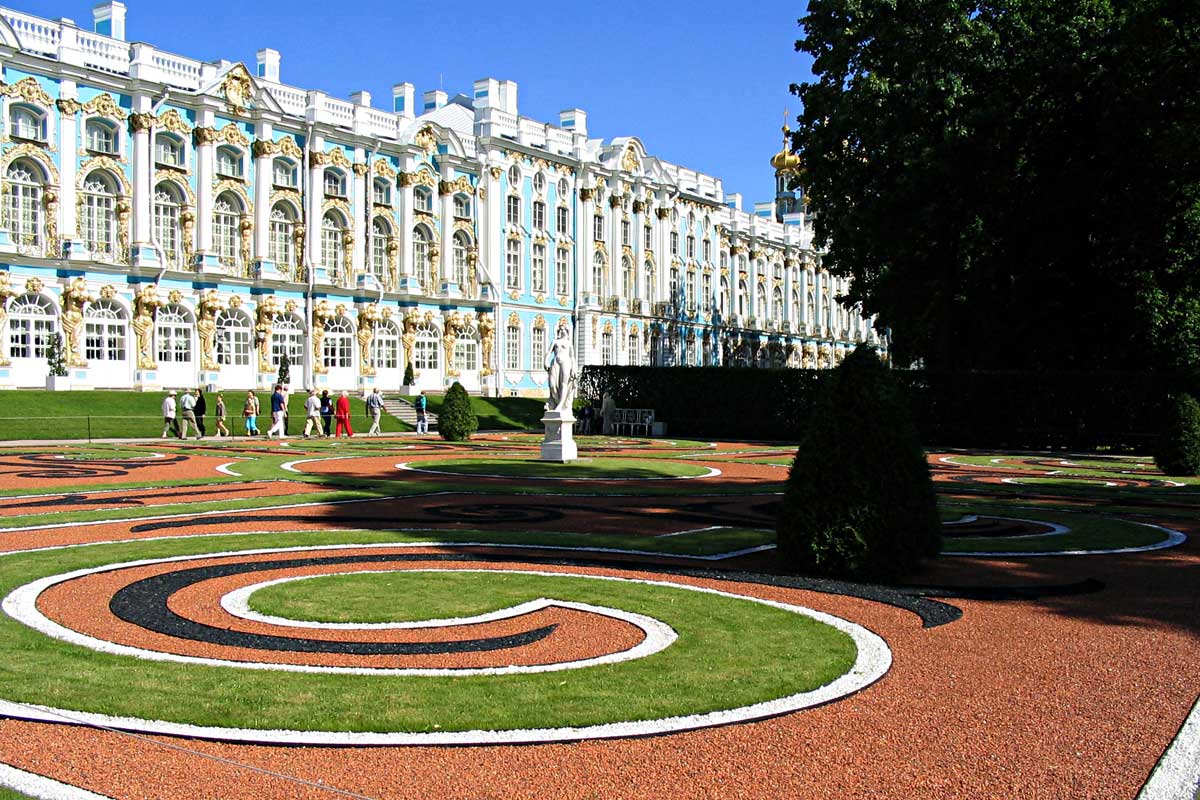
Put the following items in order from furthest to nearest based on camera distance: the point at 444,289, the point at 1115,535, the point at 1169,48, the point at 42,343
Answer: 1. the point at 444,289
2. the point at 42,343
3. the point at 1169,48
4. the point at 1115,535

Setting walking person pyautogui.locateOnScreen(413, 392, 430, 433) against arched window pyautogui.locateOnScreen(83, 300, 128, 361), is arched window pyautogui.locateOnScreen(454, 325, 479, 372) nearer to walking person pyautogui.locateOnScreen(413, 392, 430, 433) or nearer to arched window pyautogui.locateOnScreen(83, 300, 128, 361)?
walking person pyautogui.locateOnScreen(413, 392, 430, 433)

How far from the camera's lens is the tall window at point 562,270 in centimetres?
6719

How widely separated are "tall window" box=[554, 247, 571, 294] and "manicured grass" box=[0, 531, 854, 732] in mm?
59441

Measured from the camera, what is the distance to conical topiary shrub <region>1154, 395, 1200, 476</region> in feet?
80.9

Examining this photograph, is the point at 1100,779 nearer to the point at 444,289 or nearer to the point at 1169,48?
the point at 1169,48

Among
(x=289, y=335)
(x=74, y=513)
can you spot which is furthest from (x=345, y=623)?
(x=289, y=335)

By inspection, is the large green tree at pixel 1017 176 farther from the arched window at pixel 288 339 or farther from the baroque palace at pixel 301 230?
A: the arched window at pixel 288 339

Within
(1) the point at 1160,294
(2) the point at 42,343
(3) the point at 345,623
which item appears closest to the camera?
(3) the point at 345,623

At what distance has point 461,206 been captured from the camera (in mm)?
61625

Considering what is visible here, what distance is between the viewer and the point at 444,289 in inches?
2367

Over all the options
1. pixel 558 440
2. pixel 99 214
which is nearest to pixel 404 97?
pixel 99 214

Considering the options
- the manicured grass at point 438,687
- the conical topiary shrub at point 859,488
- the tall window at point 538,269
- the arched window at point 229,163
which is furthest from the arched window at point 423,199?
the manicured grass at point 438,687

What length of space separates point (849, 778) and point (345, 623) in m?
4.40

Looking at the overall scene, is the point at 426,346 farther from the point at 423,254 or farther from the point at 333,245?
the point at 333,245
